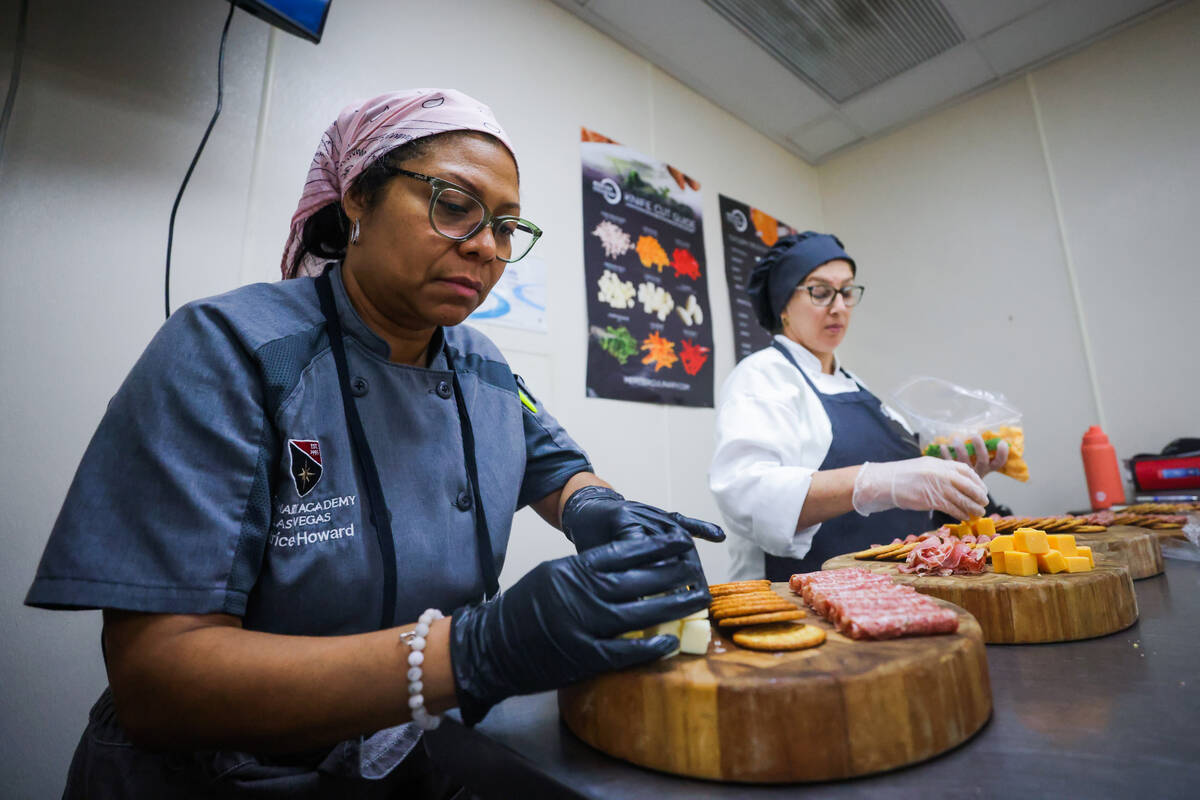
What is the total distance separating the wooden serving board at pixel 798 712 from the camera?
57 cm

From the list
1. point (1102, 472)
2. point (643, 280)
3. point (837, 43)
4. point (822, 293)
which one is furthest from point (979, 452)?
point (837, 43)

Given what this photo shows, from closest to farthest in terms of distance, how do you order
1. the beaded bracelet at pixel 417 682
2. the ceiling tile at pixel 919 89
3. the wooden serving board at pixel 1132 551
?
1. the beaded bracelet at pixel 417 682
2. the wooden serving board at pixel 1132 551
3. the ceiling tile at pixel 919 89

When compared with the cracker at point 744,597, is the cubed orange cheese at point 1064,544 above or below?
above

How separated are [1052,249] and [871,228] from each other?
107 cm

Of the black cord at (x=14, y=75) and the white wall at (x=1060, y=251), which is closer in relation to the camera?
the black cord at (x=14, y=75)

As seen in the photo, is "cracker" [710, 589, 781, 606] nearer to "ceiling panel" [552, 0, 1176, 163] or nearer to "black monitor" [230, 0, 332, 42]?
"black monitor" [230, 0, 332, 42]

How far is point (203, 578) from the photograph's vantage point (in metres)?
0.73

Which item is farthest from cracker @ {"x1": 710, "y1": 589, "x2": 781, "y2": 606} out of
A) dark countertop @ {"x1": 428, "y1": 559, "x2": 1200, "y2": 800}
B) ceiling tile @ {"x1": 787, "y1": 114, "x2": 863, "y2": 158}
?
A: ceiling tile @ {"x1": 787, "y1": 114, "x2": 863, "y2": 158}

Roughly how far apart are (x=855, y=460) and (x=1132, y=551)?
2.39 feet

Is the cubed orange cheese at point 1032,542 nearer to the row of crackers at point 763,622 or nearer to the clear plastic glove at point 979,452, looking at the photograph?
the row of crackers at point 763,622

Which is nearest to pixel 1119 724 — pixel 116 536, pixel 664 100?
pixel 116 536

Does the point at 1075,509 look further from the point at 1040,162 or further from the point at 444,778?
the point at 444,778

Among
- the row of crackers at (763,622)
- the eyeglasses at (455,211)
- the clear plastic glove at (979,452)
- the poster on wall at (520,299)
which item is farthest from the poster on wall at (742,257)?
the row of crackers at (763,622)

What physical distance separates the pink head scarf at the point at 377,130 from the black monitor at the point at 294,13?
2.30 ft
